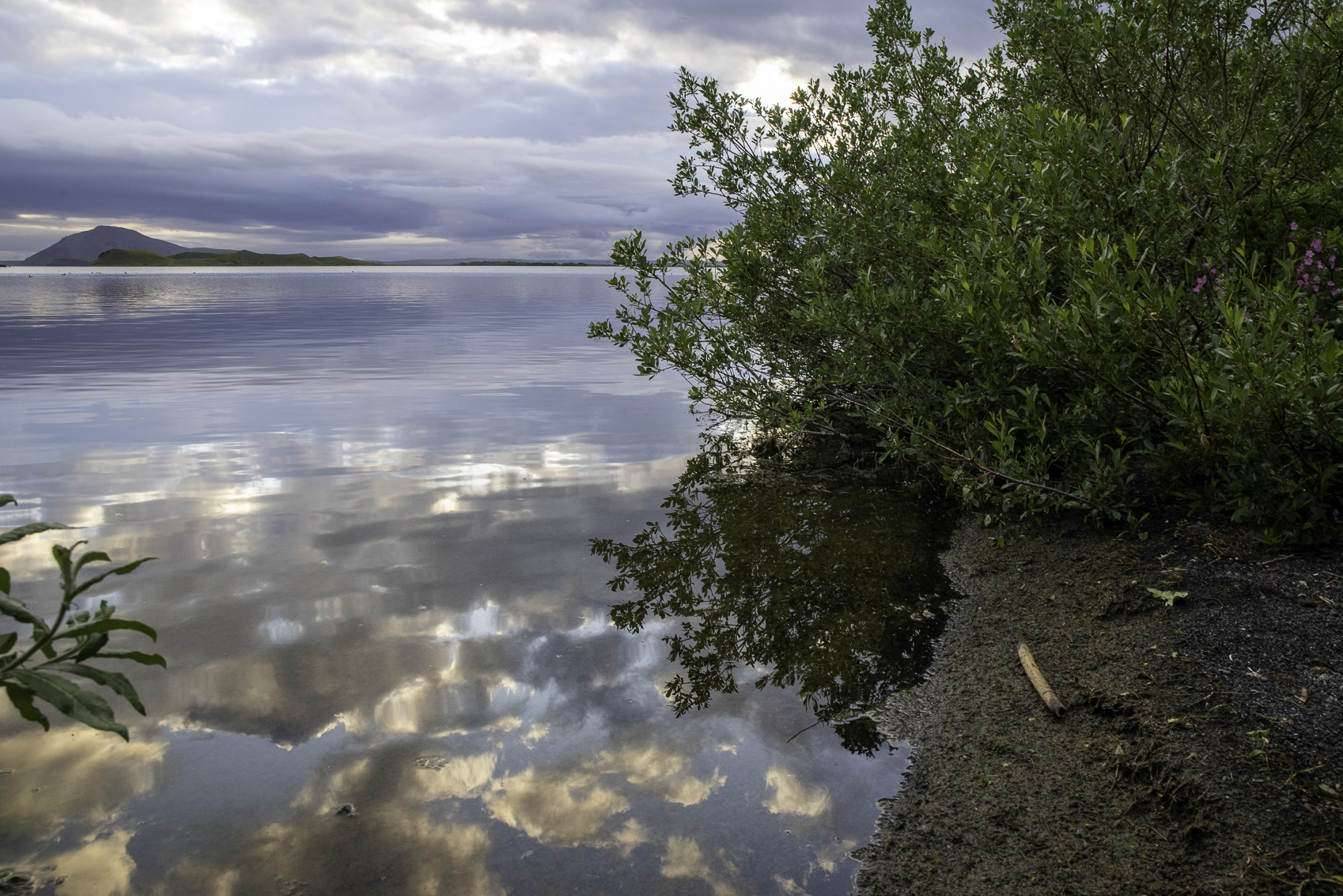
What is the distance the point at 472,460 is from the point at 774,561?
4.80 meters

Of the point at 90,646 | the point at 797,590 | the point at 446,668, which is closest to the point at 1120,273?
the point at 797,590

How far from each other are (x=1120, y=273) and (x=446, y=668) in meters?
5.62

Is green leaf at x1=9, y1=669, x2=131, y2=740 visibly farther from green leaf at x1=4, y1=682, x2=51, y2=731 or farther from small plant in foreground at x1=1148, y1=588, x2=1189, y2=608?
small plant in foreground at x1=1148, y1=588, x2=1189, y2=608

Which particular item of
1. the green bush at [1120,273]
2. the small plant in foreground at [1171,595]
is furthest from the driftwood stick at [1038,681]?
the green bush at [1120,273]

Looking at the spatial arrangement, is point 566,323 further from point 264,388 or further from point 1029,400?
point 1029,400

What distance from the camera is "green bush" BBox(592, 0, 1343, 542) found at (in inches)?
190

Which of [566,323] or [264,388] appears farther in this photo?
[566,323]

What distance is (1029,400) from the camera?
6094mm

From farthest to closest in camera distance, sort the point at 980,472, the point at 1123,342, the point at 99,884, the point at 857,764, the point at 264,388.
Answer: the point at 264,388 → the point at 980,472 → the point at 1123,342 → the point at 857,764 → the point at 99,884

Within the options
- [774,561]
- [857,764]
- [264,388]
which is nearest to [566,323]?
[264,388]

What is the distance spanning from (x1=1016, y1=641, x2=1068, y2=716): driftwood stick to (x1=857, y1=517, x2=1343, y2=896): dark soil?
6cm

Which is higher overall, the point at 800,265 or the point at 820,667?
the point at 800,265

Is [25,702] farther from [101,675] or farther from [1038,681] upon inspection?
[1038,681]

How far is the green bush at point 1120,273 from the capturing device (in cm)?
482
